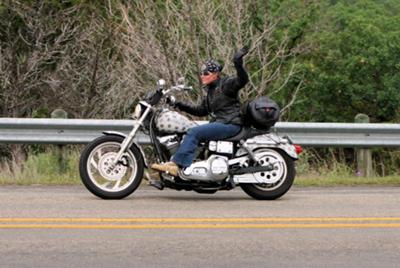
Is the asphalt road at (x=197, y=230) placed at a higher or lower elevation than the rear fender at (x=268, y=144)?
lower

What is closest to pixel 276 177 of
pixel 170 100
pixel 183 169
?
pixel 183 169

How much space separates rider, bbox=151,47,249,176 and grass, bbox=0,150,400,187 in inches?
95.1

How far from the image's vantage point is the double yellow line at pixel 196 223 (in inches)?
300

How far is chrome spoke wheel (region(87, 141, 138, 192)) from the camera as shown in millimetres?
9250

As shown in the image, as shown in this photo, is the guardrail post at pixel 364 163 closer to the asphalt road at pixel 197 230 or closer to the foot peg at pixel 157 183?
the asphalt road at pixel 197 230

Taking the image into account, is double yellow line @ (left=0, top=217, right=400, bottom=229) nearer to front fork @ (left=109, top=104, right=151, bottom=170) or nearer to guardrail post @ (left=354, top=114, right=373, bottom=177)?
front fork @ (left=109, top=104, right=151, bottom=170)

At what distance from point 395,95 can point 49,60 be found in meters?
8.73

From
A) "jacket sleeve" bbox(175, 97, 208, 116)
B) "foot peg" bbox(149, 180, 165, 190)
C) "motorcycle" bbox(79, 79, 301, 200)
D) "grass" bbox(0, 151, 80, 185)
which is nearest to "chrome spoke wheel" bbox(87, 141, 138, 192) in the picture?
"motorcycle" bbox(79, 79, 301, 200)

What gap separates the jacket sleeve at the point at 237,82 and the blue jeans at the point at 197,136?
14.8 inches

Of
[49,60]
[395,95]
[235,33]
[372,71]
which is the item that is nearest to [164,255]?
[235,33]

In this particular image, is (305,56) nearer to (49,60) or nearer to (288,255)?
(49,60)

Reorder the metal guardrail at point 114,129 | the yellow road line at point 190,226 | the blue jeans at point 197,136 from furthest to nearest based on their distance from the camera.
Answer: the metal guardrail at point 114,129
the blue jeans at point 197,136
the yellow road line at point 190,226

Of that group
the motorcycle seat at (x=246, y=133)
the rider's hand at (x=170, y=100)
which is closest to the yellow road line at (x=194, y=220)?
the motorcycle seat at (x=246, y=133)

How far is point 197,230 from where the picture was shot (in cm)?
746
